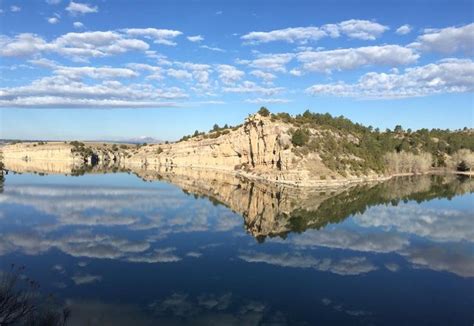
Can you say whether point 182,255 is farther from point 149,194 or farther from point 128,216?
point 149,194

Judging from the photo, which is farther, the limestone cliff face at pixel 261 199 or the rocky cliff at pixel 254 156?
the rocky cliff at pixel 254 156

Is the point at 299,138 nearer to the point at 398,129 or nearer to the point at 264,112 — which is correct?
the point at 264,112

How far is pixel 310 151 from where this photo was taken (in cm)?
8319

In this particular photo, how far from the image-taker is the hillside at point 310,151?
3221 inches

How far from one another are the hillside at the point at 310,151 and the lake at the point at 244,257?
2322 centimetres

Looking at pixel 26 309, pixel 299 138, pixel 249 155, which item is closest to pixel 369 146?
pixel 299 138

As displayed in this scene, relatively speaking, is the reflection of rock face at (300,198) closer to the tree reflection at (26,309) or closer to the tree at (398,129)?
the tree reflection at (26,309)

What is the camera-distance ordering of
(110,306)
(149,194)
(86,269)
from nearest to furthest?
(110,306) < (86,269) < (149,194)

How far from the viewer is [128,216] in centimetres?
4431

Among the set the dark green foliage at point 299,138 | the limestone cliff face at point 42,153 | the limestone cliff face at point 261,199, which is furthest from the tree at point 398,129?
the limestone cliff face at point 42,153

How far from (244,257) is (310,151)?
54938 millimetres

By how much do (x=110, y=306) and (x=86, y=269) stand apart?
21.2ft

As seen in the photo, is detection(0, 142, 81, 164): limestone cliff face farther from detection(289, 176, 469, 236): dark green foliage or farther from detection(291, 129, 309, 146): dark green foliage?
detection(289, 176, 469, 236): dark green foliage

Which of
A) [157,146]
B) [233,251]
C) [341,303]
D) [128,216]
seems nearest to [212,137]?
[157,146]
